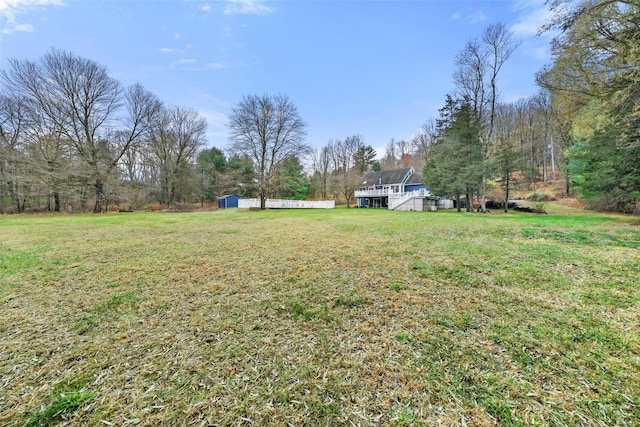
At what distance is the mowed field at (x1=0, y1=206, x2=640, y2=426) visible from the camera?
1.45m

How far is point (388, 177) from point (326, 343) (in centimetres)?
3314

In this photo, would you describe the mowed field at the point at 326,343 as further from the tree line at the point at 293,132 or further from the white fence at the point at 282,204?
the white fence at the point at 282,204

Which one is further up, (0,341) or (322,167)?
(322,167)

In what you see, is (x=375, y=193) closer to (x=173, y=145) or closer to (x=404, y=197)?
(x=404, y=197)

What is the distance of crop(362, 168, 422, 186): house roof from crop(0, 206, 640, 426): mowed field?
28.1m

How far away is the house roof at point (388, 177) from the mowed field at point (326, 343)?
28.1 meters

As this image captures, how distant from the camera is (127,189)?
920 inches

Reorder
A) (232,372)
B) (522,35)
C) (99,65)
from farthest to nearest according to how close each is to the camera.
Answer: (99,65)
(522,35)
(232,372)

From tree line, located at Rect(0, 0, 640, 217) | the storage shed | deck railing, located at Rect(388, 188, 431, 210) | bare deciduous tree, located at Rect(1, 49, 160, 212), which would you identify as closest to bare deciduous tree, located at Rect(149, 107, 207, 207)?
tree line, located at Rect(0, 0, 640, 217)

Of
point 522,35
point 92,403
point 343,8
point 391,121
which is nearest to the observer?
point 92,403

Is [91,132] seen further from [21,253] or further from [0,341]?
[0,341]

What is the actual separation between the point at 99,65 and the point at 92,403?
29552mm

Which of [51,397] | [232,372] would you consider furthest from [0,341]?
[232,372]

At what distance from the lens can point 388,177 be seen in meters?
33.1
